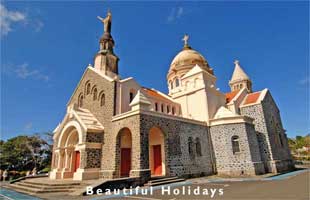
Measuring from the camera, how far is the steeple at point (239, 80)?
34000 mm

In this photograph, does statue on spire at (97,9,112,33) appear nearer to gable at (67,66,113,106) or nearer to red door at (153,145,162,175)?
gable at (67,66,113,106)

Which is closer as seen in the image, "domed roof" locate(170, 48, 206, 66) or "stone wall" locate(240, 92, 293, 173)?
"stone wall" locate(240, 92, 293, 173)

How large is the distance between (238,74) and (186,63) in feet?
44.1

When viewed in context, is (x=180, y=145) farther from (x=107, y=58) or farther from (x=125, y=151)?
(x=107, y=58)

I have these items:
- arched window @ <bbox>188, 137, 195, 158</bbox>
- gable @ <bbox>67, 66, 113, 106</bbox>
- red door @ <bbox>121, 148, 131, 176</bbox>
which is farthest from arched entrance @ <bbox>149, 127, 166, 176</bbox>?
gable @ <bbox>67, 66, 113, 106</bbox>

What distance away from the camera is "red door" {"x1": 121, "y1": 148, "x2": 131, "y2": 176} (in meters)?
14.7

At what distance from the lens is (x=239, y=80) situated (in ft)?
112

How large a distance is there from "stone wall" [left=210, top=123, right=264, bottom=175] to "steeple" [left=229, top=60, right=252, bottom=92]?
17692 millimetres

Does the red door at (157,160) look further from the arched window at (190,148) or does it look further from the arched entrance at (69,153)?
the arched entrance at (69,153)

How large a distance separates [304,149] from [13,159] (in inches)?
2828

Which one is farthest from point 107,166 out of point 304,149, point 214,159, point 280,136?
point 304,149

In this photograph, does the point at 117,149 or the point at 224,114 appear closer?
the point at 117,149

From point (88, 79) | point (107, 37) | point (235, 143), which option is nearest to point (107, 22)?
point (107, 37)

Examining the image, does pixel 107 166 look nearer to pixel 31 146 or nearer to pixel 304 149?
pixel 31 146
